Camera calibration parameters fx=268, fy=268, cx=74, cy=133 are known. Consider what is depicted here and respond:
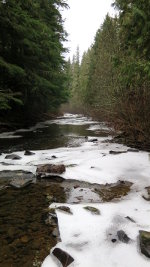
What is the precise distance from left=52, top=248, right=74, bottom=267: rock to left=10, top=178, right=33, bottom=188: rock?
239 centimetres

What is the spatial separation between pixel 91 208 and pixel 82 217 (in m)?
0.32

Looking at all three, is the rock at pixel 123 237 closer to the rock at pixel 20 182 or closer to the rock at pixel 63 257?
the rock at pixel 63 257

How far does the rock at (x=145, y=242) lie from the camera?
9.49ft

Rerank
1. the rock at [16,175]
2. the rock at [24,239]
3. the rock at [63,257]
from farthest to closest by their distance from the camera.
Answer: the rock at [16,175] < the rock at [24,239] < the rock at [63,257]

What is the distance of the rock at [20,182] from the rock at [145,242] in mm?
2768

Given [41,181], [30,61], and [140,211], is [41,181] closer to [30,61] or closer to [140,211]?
[140,211]

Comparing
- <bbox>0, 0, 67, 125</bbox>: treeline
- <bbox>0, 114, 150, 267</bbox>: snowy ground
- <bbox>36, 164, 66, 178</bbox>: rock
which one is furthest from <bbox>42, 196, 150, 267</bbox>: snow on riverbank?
<bbox>0, 0, 67, 125</bbox>: treeline

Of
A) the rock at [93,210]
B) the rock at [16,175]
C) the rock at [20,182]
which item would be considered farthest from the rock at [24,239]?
the rock at [16,175]

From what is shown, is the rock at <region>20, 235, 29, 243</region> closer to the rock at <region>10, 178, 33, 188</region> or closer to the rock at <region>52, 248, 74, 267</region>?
the rock at <region>52, 248, 74, 267</region>

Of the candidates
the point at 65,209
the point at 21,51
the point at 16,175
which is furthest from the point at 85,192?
the point at 21,51

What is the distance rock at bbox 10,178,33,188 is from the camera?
5258 millimetres

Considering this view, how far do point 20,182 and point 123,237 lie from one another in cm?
275

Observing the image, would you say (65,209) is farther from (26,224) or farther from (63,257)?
(63,257)

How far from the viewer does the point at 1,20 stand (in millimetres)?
10125
